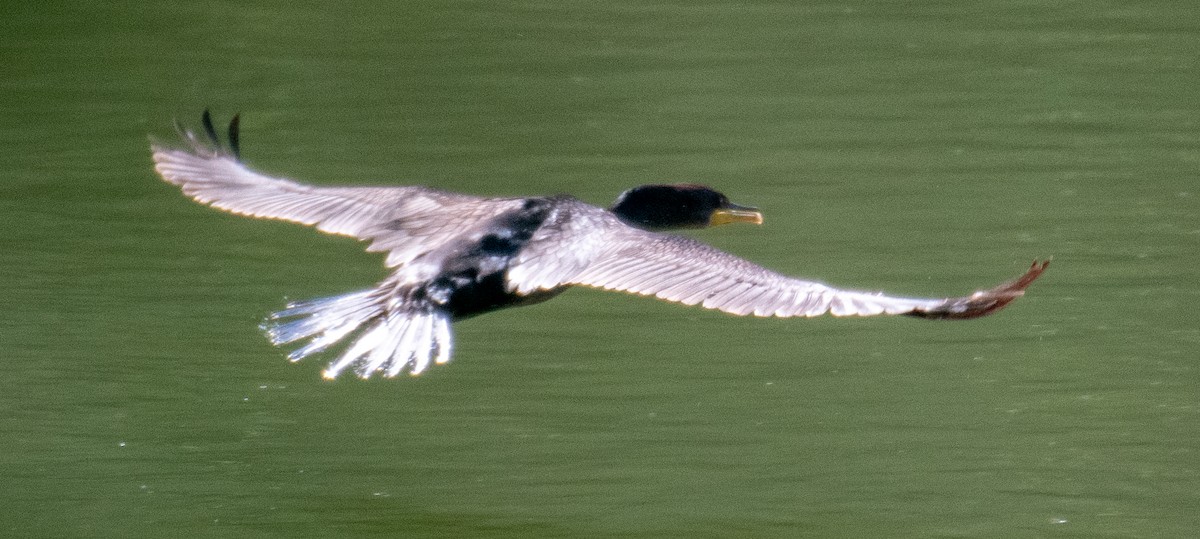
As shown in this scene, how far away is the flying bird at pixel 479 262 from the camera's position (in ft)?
16.9

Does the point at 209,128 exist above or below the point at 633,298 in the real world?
above

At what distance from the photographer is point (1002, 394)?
6617 mm

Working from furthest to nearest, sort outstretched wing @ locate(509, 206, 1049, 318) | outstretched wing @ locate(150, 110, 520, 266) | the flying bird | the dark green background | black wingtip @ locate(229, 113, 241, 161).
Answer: black wingtip @ locate(229, 113, 241, 161) → outstretched wing @ locate(150, 110, 520, 266) → the dark green background → the flying bird → outstretched wing @ locate(509, 206, 1049, 318)

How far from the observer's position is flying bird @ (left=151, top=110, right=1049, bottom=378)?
5.14 m

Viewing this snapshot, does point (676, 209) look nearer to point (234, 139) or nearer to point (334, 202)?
point (334, 202)

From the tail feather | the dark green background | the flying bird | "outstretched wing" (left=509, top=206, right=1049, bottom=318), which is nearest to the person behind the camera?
"outstretched wing" (left=509, top=206, right=1049, bottom=318)

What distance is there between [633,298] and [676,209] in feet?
2.67

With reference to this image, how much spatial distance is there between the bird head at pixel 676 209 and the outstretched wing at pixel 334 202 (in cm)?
70

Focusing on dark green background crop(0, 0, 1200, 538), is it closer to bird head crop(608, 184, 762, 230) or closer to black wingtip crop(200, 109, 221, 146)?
bird head crop(608, 184, 762, 230)

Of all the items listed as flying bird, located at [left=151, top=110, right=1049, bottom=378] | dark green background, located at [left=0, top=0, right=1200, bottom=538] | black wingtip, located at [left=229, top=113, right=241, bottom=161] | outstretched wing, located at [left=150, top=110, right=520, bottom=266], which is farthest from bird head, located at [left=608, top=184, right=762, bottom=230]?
black wingtip, located at [left=229, top=113, right=241, bottom=161]

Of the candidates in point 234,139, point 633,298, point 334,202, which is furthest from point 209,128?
point 633,298

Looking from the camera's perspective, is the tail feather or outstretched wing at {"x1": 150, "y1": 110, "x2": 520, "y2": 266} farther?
outstretched wing at {"x1": 150, "y1": 110, "x2": 520, "y2": 266}

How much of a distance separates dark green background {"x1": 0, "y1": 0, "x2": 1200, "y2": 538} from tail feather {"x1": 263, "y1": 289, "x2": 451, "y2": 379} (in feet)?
2.18

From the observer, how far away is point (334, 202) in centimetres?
656
